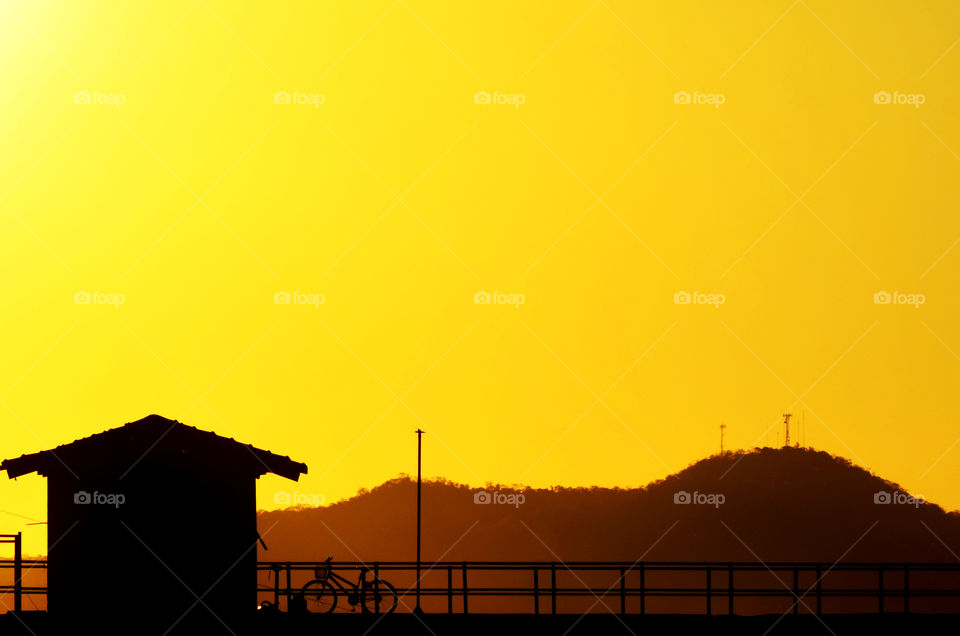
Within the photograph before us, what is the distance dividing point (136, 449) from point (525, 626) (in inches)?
321

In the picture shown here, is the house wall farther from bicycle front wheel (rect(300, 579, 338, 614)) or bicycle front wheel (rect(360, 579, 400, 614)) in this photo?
bicycle front wheel (rect(360, 579, 400, 614))

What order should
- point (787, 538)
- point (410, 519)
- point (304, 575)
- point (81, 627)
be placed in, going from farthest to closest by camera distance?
point (410, 519) < point (787, 538) < point (304, 575) < point (81, 627)

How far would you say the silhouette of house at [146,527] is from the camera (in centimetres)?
2756

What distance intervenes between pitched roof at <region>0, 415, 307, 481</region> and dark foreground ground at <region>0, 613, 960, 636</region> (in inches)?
115

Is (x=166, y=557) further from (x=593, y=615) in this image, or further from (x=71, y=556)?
(x=593, y=615)

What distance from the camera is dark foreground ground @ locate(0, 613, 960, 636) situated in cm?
2752

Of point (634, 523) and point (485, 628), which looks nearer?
point (485, 628)

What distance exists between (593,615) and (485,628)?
2.30 meters

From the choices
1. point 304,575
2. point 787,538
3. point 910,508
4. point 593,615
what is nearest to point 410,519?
point 304,575

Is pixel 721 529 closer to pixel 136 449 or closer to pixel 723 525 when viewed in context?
→ pixel 723 525

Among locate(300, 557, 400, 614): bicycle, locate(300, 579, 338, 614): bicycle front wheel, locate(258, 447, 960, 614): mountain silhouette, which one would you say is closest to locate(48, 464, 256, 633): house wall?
locate(300, 579, 338, 614): bicycle front wheel

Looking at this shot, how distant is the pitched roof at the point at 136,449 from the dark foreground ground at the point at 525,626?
2922 millimetres

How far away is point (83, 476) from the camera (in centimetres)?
2770

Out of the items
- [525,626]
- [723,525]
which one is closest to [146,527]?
[525,626]
